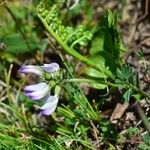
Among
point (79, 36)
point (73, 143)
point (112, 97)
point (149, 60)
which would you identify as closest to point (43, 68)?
point (79, 36)

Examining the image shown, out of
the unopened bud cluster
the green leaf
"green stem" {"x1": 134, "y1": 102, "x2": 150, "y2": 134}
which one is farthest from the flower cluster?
the green leaf

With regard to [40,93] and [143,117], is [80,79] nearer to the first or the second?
[40,93]

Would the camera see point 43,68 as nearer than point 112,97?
Yes

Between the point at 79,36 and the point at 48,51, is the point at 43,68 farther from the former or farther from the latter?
A: the point at 48,51

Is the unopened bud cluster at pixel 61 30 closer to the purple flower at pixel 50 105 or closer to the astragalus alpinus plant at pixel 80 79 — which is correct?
the astragalus alpinus plant at pixel 80 79

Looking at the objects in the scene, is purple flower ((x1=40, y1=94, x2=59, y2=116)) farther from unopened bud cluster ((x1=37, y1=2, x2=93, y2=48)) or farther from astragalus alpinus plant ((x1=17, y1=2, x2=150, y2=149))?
unopened bud cluster ((x1=37, y1=2, x2=93, y2=48))

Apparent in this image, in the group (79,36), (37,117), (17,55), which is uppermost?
(79,36)

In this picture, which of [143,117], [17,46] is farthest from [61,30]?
[17,46]
